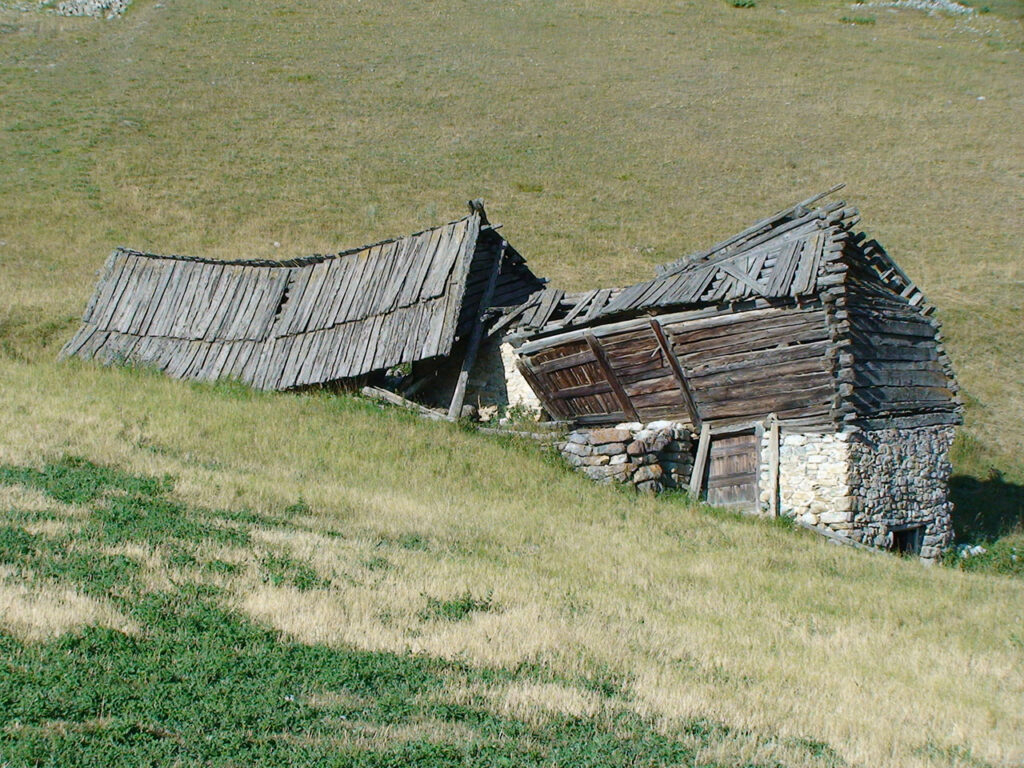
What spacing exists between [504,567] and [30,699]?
529 cm

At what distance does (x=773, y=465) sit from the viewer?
15.4 meters

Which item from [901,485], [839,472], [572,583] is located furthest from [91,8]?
[572,583]

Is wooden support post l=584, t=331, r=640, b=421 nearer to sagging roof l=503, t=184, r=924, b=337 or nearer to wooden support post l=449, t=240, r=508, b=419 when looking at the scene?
sagging roof l=503, t=184, r=924, b=337

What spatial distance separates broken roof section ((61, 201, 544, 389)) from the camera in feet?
61.8

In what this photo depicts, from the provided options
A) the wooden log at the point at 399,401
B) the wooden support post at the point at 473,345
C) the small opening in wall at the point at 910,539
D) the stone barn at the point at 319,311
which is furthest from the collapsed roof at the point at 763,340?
the stone barn at the point at 319,311

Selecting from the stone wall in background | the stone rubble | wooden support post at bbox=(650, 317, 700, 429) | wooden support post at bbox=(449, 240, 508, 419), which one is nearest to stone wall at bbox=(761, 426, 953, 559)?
wooden support post at bbox=(650, 317, 700, 429)

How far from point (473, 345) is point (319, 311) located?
3432 mm

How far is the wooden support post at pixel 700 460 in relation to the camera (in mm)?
16094

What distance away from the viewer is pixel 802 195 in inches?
1587

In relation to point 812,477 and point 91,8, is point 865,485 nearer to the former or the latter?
point 812,477

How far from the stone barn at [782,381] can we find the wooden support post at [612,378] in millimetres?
23

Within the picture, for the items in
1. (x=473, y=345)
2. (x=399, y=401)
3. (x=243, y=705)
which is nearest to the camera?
(x=243, y=705)

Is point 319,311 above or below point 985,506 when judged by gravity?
above

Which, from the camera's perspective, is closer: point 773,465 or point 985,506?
point 773,465
